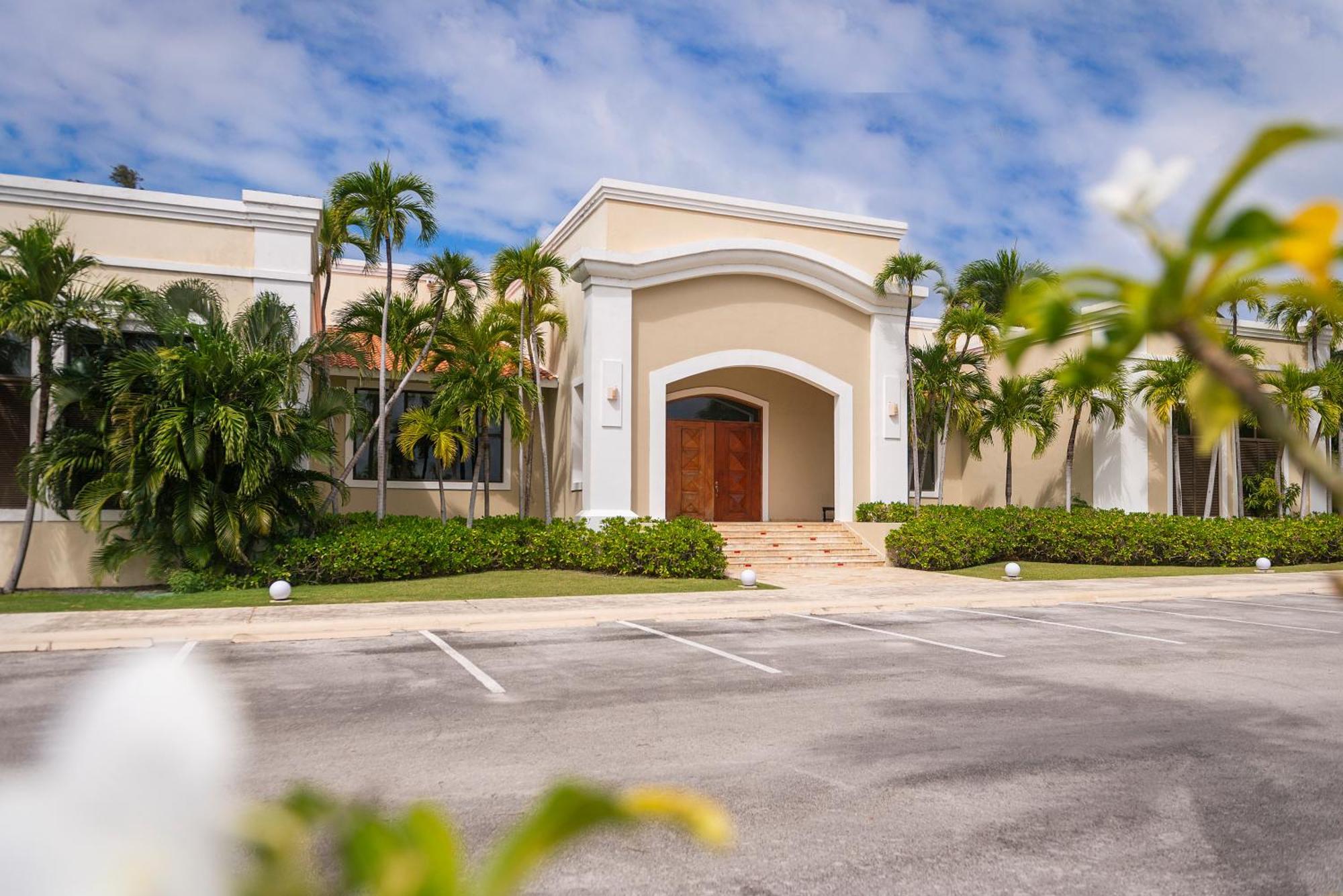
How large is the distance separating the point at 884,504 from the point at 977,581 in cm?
420

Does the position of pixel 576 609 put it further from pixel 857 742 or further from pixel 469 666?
pixel 857 742

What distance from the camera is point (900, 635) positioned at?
1151 cm

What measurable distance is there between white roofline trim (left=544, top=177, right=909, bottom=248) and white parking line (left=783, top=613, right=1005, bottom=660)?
9.86 m

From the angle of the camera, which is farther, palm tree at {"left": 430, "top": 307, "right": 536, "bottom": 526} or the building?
palm tree at {"left": 430, "top": 307, "right": 536, "bottom": 526}

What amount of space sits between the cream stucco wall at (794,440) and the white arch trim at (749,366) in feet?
11.4

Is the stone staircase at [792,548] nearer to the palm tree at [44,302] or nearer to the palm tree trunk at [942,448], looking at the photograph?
the palm tree trunk at [942,448]

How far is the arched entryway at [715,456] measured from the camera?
79.5 ft

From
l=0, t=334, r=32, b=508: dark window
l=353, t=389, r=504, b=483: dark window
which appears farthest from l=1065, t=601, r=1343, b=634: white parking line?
l=0, t=334, r=32, b=508: dark window

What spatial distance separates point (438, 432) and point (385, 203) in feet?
14.0

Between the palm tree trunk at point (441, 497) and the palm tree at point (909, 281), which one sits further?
the palm tree at point (909, 281)

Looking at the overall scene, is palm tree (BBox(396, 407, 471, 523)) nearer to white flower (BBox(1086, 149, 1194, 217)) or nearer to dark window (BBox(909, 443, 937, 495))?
dark window (BBox(909, 443, 937, 495))

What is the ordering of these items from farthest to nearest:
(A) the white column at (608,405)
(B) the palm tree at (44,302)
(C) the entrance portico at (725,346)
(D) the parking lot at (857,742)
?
(C) the entrance portico at (725,346), (A) the white column at (608,405), (B) the palm tree at (44,302), (D) the parking lot at (857,742)

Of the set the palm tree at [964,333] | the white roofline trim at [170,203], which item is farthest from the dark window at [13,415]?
the palm tree at [964,333]

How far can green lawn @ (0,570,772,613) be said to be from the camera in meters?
13.2
